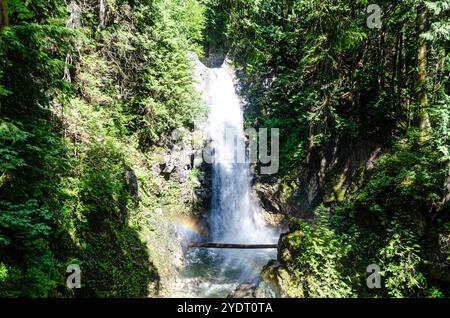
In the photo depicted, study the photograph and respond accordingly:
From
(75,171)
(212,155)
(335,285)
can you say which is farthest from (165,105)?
(335,285)

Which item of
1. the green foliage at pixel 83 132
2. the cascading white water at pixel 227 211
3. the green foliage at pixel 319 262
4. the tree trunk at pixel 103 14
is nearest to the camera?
the green foliage at pixel 83 132

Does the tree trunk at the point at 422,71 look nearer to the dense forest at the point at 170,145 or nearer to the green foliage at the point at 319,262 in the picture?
the dense forest at the point at 170,145

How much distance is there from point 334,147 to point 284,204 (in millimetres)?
3880

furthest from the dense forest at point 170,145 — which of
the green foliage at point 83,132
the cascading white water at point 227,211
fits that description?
the cascading white water at point 227,211

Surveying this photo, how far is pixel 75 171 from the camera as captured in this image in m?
7.18

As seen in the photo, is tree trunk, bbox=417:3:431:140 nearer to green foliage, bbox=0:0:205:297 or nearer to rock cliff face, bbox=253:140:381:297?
rock cliff face, bbox=253:140:381:297

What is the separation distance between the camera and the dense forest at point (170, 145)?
16.9ft

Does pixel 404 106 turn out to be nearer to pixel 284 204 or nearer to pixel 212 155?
pixel 284 204

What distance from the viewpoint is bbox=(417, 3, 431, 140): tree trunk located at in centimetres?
868

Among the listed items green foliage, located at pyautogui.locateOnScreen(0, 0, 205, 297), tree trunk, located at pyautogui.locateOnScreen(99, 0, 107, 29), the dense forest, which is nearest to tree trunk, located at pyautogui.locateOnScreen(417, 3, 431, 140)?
the dense forest

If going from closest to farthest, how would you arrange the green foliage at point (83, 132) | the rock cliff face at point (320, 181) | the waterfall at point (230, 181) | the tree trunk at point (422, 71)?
the green foliage at point (83, 132) < the tree trunk at point (422, 71) < the rock cliff face at point (320, 181) < the waterfall at point (230, 181)

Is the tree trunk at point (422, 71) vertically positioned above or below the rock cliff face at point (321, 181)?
above

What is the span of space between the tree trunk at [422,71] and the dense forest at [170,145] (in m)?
0.05
